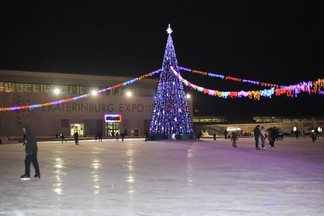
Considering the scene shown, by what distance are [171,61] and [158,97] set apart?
334cm

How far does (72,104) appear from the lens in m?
67.2

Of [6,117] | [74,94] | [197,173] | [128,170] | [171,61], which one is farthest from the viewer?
[74,94]

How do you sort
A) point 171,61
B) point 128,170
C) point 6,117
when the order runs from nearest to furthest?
point 128,170, point 171,61, point 6,117

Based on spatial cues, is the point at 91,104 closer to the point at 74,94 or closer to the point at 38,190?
the point at 74,94

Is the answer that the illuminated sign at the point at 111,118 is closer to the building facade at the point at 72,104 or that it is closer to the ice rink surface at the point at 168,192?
the building facade at the point at 72,104

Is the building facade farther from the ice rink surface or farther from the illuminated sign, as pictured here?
the ice rink surface

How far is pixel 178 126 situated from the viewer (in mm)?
41531

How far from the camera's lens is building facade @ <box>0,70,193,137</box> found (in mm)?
Result: 62000

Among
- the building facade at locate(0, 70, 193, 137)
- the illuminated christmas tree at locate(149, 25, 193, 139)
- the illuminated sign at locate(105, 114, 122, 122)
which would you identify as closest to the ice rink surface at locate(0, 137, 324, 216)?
the illuminated christmas tree at locate(149, 25, 193, 139)

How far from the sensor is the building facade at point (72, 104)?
62000 millimetres

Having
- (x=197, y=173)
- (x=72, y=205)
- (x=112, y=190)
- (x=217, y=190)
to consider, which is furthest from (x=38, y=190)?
(x=197, y=173)

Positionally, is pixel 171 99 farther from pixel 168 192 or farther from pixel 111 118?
pixel 111 118

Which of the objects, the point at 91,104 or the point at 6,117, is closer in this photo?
the point at 6,117

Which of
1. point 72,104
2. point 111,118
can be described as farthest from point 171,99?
point 111,118
